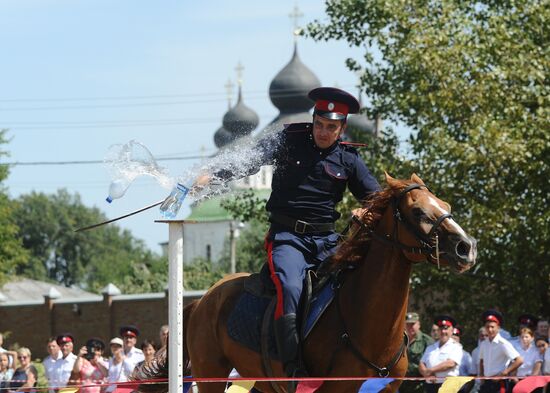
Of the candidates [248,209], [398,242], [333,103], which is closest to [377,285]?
[398,242]

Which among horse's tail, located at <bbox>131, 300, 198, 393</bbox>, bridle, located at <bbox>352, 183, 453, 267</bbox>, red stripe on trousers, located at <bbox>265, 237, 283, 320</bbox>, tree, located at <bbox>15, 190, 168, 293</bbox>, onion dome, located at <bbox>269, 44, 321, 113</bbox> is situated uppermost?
bridle, located at <bbox>352, 183, 453, 267</bbox>

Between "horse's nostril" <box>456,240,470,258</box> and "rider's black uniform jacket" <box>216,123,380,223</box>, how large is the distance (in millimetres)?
1396

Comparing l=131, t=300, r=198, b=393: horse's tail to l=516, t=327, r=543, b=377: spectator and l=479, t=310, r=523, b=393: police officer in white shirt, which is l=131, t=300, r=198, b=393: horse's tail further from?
l=516, t=327, r=543, b=377: spectator

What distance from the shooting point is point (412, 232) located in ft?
26.4

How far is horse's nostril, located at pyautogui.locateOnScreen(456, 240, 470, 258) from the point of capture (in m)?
7.65

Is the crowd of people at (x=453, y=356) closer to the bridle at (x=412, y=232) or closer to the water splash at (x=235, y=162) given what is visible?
the water splash at (x=235, y=162)

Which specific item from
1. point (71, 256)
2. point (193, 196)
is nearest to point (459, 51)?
point (193, 196)

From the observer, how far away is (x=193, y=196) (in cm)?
634

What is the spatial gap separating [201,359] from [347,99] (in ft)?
8.50

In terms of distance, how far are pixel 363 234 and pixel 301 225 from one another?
0.60m

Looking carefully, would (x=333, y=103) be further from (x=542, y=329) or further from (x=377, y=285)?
(x=542, y=329)

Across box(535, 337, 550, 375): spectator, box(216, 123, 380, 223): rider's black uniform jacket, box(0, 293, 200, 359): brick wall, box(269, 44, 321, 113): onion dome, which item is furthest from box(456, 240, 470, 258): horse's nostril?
box(269, 44, 321, 113): onion dome

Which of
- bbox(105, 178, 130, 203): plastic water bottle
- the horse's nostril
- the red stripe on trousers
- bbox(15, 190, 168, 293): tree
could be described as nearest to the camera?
bbox(105, 178, 130, 203): plastic water bottle

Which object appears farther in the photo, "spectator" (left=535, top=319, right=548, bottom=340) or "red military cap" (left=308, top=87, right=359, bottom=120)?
"spectator" (left=535, top=319, right=548, bottom=340)
